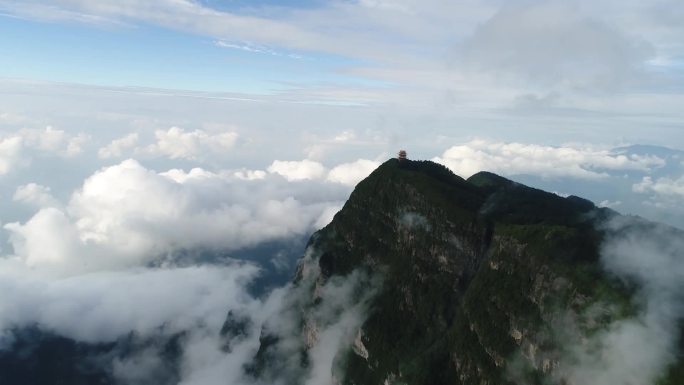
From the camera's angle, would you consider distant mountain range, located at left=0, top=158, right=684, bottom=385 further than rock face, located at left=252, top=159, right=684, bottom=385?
No

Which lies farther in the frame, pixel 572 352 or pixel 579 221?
pixel 579 221

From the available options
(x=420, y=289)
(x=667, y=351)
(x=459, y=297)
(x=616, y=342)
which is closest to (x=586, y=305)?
(x=616, y=342)

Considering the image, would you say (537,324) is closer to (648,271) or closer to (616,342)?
(616,342)

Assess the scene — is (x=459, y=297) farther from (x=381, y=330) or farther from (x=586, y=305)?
(x=586, y=305)

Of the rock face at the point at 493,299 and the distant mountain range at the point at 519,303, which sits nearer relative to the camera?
the distant mountain range at the point at 519,303

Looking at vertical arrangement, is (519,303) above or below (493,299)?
above

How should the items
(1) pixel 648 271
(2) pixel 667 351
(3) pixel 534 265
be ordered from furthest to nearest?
(3) pixel 534 265, (1) pixel 648 271, (2) pixel 667 351

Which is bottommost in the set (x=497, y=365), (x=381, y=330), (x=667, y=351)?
(x=381, y=330)

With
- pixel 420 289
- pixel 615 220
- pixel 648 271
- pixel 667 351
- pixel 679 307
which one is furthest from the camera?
pixel 420 289

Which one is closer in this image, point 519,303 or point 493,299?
point 519,303

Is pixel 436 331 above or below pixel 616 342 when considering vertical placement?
below
